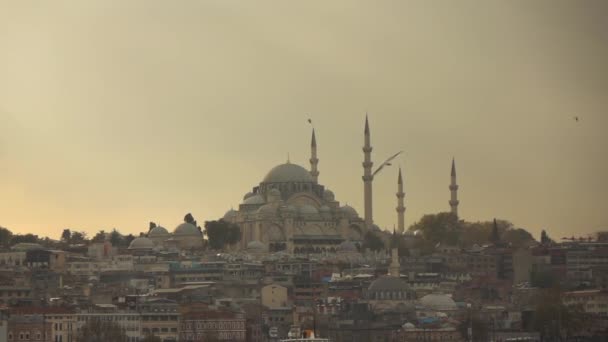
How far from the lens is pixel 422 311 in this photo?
273 ft

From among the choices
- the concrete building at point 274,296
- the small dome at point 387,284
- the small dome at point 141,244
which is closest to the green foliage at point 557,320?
the small dome at point 387,284

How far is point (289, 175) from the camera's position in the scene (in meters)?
117

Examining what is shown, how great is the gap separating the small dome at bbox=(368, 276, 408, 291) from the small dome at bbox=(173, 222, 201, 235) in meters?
24.9

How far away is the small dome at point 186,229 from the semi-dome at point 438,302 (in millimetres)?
28734

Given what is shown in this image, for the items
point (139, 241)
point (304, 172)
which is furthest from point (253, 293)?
point (304, 172)

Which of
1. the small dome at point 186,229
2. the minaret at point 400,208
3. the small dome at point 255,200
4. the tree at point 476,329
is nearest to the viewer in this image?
the tree at point 476,329

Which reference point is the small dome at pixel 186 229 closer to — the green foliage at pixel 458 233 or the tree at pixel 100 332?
the green foliage at pixel 458 233

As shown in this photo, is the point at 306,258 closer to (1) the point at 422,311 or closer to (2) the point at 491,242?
(2) the point at 491,242

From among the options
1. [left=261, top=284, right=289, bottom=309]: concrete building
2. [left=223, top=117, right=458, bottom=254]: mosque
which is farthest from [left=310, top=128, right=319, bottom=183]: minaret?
[left=261, top=284, right=289, bottom=309]: concrete building

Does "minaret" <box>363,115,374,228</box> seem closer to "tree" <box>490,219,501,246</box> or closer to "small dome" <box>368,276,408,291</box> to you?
"tree" <box>490,219,501,246</box>

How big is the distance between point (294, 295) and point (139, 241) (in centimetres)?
1932

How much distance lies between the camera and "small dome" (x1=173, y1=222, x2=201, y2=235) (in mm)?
113375

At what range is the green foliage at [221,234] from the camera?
110625 millimetres

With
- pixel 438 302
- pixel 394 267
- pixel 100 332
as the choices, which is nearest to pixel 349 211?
pixel 394 267
